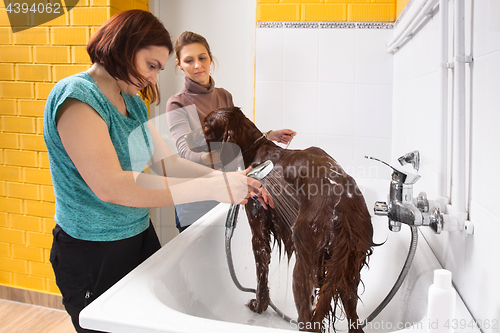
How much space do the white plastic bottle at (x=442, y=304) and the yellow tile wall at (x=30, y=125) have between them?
1.63m

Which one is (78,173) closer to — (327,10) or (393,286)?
(393,286)

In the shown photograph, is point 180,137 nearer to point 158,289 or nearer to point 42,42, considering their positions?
point 158,289

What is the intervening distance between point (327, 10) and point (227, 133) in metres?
1.03

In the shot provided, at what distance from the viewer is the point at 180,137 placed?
1.12 metres

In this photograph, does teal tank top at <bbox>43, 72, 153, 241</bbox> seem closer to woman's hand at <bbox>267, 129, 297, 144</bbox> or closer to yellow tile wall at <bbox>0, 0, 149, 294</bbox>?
woman's hand at <bbox>267, 129, 297, 144</bbox>

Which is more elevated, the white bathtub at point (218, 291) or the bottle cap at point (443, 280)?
the bottle cap at point (443, 280)

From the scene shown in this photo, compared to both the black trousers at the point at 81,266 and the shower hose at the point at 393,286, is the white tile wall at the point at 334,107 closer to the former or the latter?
the shower hose at the point at 393,286

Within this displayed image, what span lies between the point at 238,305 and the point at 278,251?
0.68 ft


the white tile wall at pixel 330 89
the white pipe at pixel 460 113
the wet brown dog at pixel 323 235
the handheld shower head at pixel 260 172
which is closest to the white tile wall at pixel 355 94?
the white tile wall at pixel 330 89

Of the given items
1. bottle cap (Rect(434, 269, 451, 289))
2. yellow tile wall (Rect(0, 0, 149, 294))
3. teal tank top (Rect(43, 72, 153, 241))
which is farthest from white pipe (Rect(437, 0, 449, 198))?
yellow tile wall (Rect(0, 0, 149, 294))

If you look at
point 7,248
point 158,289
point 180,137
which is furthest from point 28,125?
point 158,289

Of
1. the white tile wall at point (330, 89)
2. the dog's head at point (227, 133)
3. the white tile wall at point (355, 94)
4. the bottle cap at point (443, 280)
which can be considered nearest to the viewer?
the bottle cap at point (443, 280)

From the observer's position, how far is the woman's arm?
28.5 inches

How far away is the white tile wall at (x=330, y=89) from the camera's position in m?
1.59
